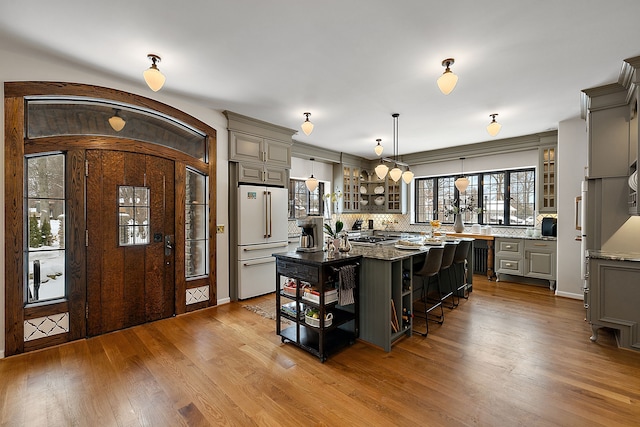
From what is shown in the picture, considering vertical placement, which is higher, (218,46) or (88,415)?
(218,46)

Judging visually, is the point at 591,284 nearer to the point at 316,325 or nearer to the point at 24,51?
the point at 316,325

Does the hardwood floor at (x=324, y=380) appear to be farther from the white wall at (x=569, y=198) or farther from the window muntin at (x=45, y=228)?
the white wall at (x=569, y=198)

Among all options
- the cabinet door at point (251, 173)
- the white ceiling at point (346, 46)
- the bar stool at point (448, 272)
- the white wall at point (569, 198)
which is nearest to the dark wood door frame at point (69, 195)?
the white ceiling at point (346, 46)

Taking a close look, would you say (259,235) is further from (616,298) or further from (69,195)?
(616,298)

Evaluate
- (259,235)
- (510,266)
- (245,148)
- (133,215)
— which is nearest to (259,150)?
(245,148)

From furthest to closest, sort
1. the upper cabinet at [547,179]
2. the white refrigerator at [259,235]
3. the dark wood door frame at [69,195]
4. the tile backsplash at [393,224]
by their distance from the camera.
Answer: the tile backsplash at [393,224] < the upper cabinet at [547,179] < the white refrigerator at [259,235] < the dark wood door frame at [69,195]

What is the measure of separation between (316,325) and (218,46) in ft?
8.78

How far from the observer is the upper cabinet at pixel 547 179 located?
199 inches

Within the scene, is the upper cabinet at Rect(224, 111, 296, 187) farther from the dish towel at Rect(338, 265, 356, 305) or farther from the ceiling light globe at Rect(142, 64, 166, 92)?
the dish towel at Rect(338, 265, 356, 305)

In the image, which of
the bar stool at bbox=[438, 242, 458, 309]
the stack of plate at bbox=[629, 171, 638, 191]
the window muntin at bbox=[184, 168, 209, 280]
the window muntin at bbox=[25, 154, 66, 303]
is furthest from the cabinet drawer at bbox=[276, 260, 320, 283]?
the stack of plate at bbox=[629, 171, 638, 191]

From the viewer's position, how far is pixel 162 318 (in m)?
3.58

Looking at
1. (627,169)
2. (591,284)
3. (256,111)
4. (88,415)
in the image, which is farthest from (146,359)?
(627,169)

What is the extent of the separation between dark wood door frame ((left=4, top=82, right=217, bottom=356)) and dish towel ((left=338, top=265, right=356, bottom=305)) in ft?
7.44

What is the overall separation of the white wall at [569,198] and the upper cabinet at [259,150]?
14.5 feet
